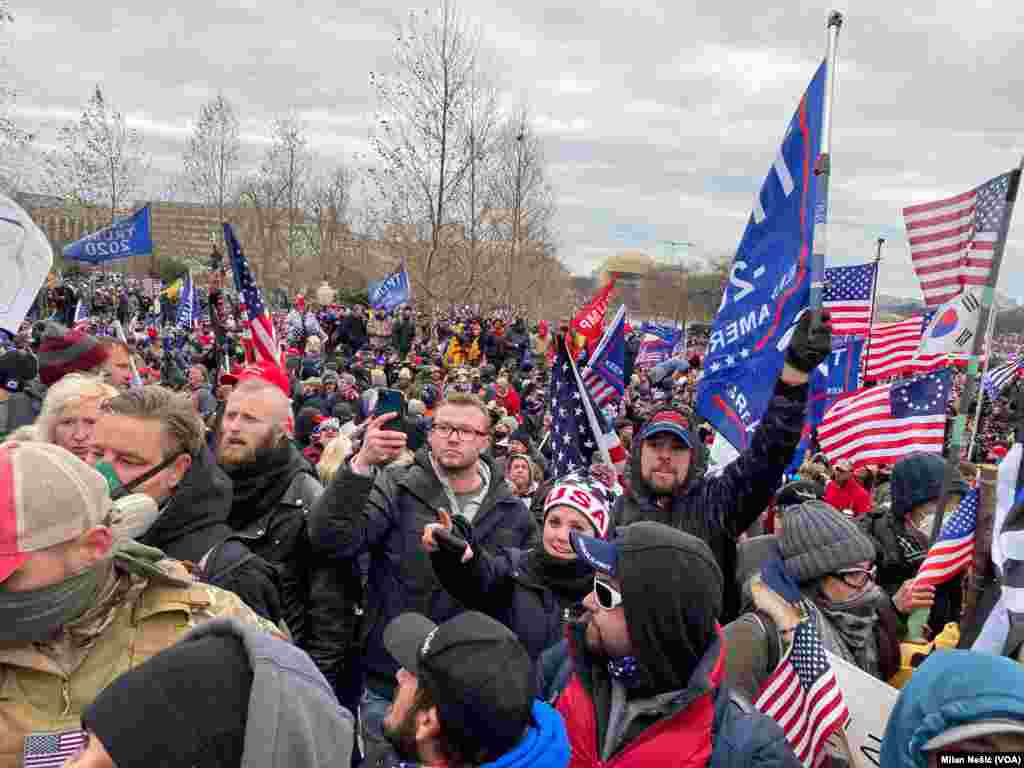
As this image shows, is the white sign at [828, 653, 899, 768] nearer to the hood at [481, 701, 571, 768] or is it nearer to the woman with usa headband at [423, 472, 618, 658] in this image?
the woman with usa headband at [423, 472, 618, 658]

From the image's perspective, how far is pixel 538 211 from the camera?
1463 inches

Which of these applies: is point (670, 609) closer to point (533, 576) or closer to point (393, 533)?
point (533, 576)

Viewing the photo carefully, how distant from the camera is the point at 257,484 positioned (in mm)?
3236

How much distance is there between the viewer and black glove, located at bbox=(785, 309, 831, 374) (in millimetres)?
3209

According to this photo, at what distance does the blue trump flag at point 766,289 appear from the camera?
153 inches

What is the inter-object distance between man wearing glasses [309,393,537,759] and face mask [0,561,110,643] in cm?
133

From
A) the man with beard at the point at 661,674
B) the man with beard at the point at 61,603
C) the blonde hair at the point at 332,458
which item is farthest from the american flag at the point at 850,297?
the man with beard at the point at 61,603

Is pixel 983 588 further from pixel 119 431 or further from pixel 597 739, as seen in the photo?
pixel 119 431

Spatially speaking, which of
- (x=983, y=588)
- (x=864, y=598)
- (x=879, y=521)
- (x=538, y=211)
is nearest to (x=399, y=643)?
(x=864, y=598)

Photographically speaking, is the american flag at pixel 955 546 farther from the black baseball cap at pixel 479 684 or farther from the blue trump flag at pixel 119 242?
the blue trump flag at pixel 119 242

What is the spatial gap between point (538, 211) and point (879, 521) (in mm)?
33869

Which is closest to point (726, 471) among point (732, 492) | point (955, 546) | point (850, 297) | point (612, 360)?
point (732, 492)

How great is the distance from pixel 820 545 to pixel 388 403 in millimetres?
1727

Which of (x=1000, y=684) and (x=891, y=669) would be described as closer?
(x=1000, y=684)
